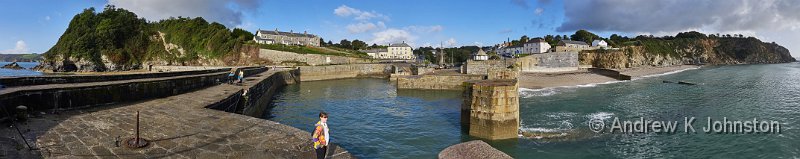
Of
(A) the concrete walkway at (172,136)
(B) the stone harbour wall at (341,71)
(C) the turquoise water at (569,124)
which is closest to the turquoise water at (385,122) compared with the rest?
(C) the turquoise water at (569,124)

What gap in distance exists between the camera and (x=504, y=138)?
16.3 m

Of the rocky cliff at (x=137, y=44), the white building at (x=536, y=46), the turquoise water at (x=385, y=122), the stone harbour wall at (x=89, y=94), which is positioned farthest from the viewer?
the white building at (x=536, y=46)

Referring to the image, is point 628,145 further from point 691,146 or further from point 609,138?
point 691,146

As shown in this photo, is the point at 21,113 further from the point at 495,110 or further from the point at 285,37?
the point at 285,37

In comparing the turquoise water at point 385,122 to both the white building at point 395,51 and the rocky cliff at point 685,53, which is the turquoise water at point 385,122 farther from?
the white building at point 395,51

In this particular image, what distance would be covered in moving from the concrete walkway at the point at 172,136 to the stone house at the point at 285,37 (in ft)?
333

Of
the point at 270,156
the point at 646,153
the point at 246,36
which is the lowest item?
the point at 646,153

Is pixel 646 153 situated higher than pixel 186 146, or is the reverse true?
pixel 186 146

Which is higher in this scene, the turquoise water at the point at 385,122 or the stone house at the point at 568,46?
the stone house at the point at 568,46

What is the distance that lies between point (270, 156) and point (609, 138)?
14.3 meters

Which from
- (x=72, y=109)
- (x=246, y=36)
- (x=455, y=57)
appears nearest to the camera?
(x=72, y=109)

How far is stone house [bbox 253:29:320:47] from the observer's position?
11394 centimetres

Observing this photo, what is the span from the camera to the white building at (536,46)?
10894cm

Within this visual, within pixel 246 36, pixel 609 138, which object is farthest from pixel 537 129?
pixel 246 36
